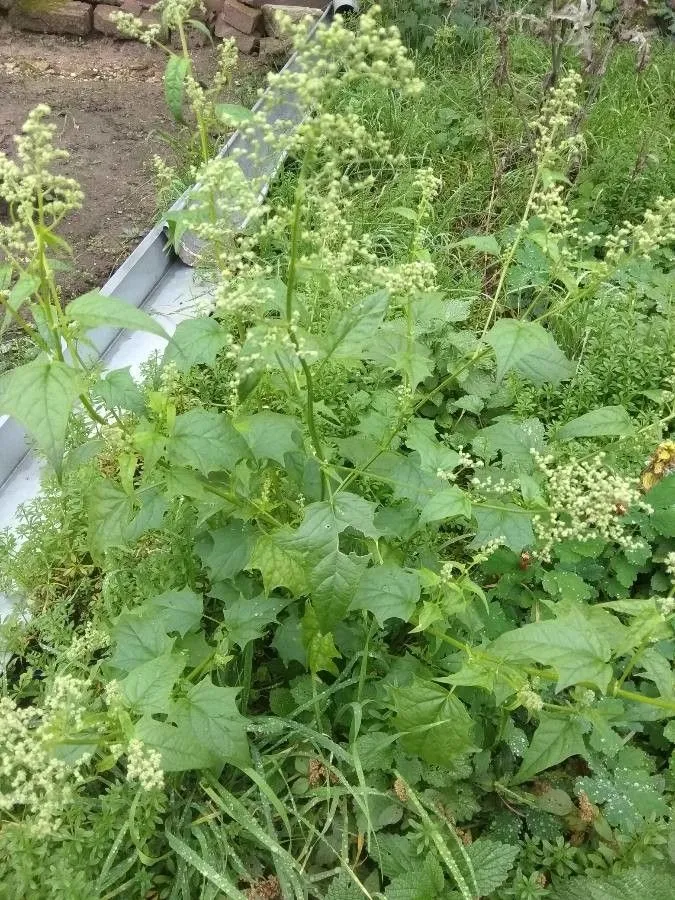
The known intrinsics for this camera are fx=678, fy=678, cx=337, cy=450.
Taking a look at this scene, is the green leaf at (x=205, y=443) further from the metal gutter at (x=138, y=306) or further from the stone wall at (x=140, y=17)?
the stone wall at (x=140, y=17)

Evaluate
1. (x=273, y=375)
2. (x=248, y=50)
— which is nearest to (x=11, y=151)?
(x=248, y=50)

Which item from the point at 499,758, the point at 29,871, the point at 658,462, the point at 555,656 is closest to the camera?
the point at 555,656

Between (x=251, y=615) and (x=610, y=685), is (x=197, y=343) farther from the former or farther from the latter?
(x=610, y=685)

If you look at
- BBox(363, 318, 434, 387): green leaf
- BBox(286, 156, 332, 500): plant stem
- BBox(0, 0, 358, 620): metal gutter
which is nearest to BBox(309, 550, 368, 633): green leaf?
BBox(286, 156, 332, 500): plant stem

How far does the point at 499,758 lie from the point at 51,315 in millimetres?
1777

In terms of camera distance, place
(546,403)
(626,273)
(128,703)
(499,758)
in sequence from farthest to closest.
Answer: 1. (626,273)
2. (546,403)
3. (499,758)
4. (128,703)

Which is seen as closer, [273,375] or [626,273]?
[273,375]

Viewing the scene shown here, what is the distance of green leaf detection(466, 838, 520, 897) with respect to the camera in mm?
1774

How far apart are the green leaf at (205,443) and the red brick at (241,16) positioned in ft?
17.1

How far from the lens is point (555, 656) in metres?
1.43

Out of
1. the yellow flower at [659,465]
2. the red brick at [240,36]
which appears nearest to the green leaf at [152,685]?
the yellow flower at [659,465]

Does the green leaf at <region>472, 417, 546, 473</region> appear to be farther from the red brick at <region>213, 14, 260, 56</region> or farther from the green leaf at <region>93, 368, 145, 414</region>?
the red brick at <region>213, 14, 260, 56</region>

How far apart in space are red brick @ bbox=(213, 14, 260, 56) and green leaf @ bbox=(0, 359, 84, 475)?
17.0 feet

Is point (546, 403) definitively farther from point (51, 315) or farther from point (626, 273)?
point (51, 315)
